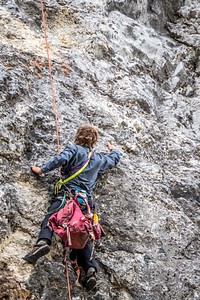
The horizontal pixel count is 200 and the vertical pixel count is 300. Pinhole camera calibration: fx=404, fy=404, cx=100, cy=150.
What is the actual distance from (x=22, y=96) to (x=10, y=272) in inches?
121

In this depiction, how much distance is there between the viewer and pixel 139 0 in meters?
11.3

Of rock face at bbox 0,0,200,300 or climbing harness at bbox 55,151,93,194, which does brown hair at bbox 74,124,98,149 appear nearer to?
climbing harness at bbox 55,151,93,194

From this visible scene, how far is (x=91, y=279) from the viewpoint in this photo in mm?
4973

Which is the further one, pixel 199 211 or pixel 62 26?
pixel 62 26

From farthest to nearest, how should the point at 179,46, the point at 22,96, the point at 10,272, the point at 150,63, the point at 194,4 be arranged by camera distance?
the point at 194,4 < the point at 179,46 < the point at 150,63 < the point at 22,96 < the point at 10,272

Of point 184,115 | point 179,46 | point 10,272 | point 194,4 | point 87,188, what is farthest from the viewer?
point 194,4

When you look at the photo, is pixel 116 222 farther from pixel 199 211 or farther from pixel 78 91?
pixel 78 91

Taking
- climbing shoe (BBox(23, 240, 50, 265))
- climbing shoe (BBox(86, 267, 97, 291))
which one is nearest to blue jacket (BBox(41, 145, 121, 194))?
climbing shoe (BBox(23, 240, 50, 265))

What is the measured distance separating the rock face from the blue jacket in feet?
1.57

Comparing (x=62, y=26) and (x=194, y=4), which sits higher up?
(x=194, y=4)

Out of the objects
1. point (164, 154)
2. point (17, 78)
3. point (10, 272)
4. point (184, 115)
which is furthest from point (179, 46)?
point (10, 272)

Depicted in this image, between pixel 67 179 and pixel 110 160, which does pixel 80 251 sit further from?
pixel 110 160

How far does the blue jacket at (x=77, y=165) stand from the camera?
5.47 meters

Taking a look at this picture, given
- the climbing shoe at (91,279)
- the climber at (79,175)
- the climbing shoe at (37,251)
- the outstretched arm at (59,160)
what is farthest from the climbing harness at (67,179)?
the climbing shoe at (91,279)
